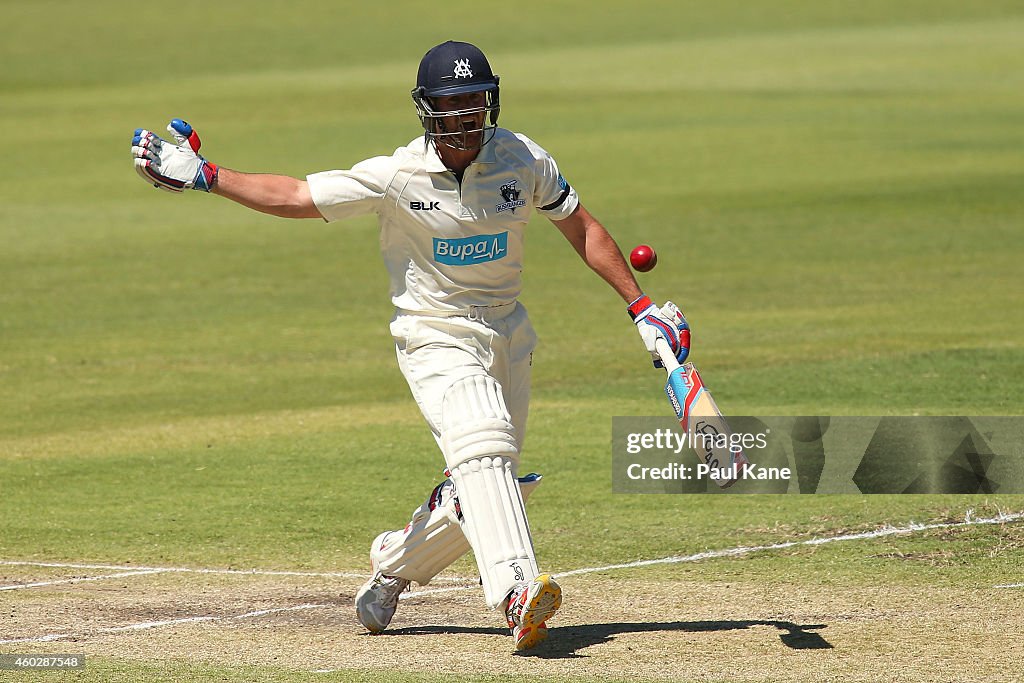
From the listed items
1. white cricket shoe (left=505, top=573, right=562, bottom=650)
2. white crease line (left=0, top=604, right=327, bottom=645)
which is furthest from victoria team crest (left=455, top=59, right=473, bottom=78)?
white crease line (left=0, top=604, right=327, bottom=645)

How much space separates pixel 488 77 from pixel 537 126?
857 inches

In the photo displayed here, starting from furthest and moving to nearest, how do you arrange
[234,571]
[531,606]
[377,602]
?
[234,571], [377,602], [531,606]

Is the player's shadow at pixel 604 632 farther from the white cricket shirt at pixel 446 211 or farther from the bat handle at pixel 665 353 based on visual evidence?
the white cricket shirt at pixel 446 211

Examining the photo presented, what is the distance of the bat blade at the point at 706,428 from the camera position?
5.61 m

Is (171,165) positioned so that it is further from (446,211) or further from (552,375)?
(552,375)

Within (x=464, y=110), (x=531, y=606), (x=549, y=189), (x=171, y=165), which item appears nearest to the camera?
(x=531, y=606)

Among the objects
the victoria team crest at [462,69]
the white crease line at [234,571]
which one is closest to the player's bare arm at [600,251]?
the victoria team crest at [462,69]

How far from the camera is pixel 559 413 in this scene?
1041cm

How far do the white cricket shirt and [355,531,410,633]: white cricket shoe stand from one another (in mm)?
1035

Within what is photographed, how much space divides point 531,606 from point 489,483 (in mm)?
509

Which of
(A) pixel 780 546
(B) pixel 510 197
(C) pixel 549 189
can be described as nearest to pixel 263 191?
(B) pixel 510 197

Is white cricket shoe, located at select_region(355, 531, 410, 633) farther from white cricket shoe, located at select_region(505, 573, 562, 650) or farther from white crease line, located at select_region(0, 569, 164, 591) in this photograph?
white crease line, located at select_region(0, 569, 164, 591)

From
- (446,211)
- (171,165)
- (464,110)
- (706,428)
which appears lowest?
(706,428)

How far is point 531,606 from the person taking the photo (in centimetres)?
541
